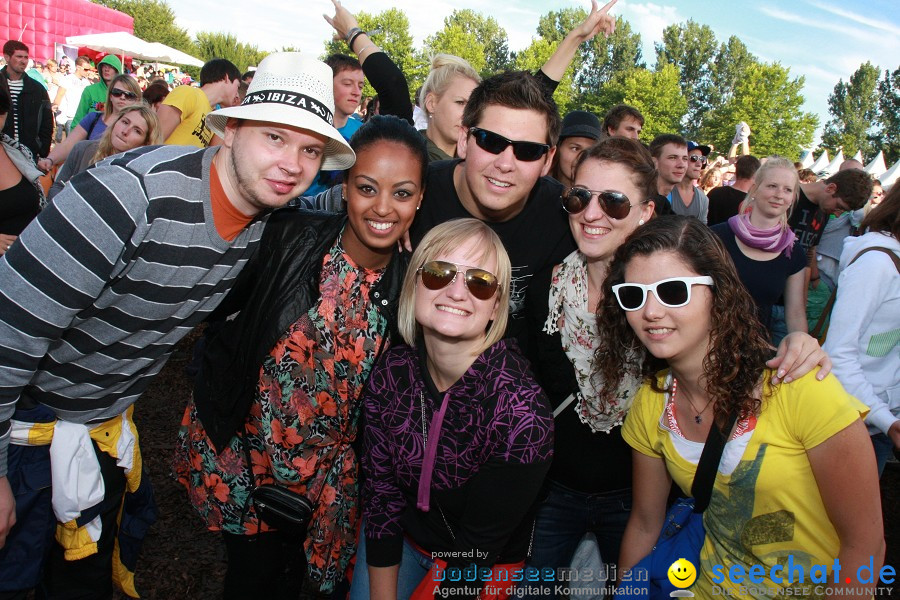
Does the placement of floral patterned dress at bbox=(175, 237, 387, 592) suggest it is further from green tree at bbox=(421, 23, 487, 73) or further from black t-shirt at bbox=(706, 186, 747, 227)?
green tree at bbox=(421, 23, 487, 73)

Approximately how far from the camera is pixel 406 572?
242cm

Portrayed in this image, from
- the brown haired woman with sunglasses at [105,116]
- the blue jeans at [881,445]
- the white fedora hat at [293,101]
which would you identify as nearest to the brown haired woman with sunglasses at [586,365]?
the white fedora hat at [293,101]

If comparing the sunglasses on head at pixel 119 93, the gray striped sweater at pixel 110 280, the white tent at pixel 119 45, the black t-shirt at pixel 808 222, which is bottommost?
the gray striped sweater at pixel 110 280

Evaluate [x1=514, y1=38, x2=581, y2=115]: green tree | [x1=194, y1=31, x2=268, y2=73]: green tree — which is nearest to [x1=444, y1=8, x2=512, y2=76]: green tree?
[x1=514, y1=38, x2=581, y2=115]: green tree

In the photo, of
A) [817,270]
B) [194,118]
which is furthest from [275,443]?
[817,270]

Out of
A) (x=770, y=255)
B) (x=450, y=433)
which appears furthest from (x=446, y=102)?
(x=450, y=433)

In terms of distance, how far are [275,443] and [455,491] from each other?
2.70ft

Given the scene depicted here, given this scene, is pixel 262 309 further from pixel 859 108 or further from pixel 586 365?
pixel 859 108

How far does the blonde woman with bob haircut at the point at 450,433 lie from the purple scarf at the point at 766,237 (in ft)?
9.07

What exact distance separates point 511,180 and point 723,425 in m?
1.41

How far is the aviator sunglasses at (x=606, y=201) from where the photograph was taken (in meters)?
2.56

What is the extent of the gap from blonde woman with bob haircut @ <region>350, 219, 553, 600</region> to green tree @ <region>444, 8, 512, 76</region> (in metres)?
106

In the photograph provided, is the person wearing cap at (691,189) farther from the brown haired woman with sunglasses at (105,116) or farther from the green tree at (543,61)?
the green tree at (543,61)

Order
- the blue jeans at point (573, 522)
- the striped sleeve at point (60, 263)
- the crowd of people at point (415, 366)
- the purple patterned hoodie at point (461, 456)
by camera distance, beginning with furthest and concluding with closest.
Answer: the blue jeans at point (573, 522)
the purple patterned hoodie at point (461, 456)
the crowd of people at point (415, 366)
the striped sleeve at point (60, 263)
